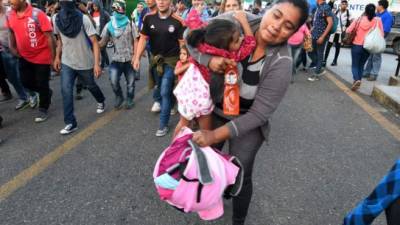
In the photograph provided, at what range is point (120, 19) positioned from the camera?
4797mm

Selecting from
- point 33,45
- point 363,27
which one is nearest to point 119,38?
point 33,45

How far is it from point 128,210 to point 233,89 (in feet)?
4.76

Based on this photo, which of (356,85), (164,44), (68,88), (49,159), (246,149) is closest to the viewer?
(246,149)

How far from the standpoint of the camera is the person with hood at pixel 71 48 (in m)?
3.89

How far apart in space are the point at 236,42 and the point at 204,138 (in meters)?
0.54

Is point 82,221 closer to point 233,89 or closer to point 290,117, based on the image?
point 233,89

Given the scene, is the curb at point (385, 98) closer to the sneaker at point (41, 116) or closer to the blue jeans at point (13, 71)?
the sneaker at point (41, 116)

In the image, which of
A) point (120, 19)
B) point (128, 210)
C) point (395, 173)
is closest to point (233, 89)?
point (395, 173)

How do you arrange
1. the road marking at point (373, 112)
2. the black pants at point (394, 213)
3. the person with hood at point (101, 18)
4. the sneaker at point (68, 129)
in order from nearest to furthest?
the black pants at point (394, 213), the sneaker at point (68, 129), the road marking at point (373, 112), the person with hood at point (101, 18)

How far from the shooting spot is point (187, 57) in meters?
3.29

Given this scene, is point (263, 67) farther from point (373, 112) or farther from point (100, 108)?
point (373, 112)

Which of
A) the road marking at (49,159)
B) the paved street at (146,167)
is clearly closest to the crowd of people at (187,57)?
the road marking at (49,159)

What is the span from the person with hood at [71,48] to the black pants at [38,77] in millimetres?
454

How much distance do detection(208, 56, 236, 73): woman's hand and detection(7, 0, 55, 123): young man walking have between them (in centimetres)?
340
